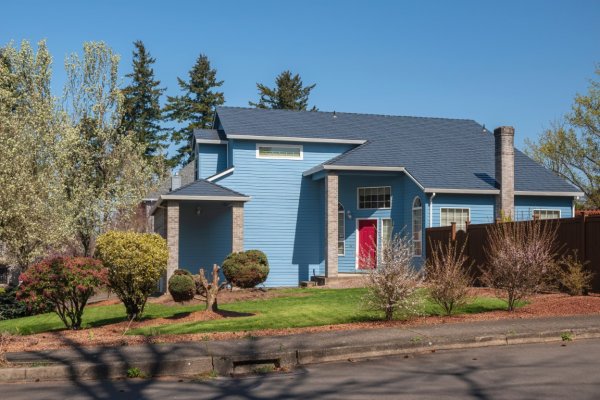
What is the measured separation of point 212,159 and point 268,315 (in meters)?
15.2

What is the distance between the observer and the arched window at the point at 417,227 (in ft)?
84.8

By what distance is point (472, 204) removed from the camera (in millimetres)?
26109

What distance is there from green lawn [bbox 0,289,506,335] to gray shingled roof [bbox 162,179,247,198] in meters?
5.28

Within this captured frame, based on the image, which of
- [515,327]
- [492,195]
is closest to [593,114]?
[492,195]

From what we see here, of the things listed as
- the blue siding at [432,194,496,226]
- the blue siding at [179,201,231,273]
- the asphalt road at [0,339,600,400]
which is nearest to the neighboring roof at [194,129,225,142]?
the blue siding at [179,201,231,273]

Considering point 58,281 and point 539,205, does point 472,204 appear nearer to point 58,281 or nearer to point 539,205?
point 539,205

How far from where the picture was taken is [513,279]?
1420 cm

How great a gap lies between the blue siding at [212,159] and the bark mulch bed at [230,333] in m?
14.1

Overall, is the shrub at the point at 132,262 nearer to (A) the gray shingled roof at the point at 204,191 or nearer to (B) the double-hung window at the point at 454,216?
(A) the gray shingled roof at the point at 204,191

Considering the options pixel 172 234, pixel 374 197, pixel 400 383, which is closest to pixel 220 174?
pixel 172 234

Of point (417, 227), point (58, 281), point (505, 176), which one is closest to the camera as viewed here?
point (58, 281)

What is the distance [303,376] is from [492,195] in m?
18.9

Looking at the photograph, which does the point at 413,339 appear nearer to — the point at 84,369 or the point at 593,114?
the point at 84,369

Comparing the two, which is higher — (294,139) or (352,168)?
(294,139)
